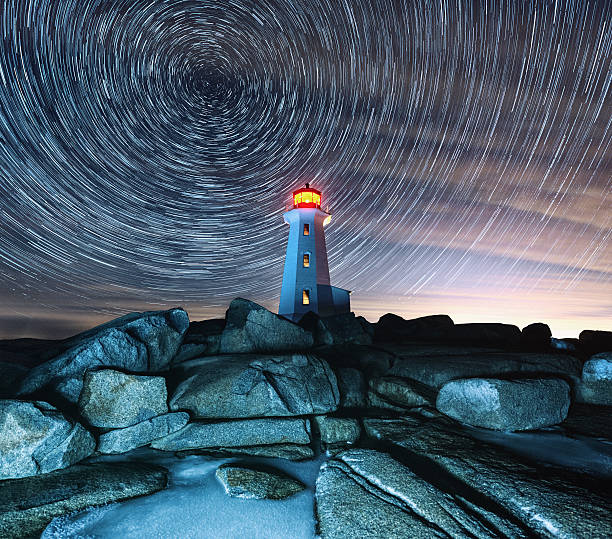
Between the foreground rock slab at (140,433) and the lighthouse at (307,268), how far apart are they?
57.9ft

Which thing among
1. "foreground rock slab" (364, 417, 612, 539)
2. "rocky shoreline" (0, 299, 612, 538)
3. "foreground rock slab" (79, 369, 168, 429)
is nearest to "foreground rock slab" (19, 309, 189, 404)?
"rocky shoreline" (0, 299, 612, 538)

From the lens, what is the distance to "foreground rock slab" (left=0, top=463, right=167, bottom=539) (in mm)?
4051

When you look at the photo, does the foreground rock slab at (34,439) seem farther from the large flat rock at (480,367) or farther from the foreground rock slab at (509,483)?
the large flat rock at (480,367)

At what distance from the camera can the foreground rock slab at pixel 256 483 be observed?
15.8 ft

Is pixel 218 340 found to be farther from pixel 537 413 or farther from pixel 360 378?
pixel 537 413

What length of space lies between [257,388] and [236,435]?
3.90 feet

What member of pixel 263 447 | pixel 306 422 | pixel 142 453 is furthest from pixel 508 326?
pixel 142 453

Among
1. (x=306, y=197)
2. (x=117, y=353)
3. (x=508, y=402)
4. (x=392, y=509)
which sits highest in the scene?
(x=306, y=197)

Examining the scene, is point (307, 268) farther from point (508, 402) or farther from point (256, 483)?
point (256, 483)

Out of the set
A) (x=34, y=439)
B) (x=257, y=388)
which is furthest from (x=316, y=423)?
(x=34, y=439)

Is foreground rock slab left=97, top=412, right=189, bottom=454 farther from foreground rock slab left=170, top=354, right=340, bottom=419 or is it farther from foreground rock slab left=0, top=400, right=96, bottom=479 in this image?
foreground rock slab left=0, top=400, right=96, bottom=479

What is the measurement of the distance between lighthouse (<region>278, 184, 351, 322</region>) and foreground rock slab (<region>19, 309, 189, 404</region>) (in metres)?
15.5

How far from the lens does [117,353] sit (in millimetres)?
8062

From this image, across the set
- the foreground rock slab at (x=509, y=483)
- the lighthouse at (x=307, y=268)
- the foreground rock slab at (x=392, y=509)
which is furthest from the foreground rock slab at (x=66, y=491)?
the lighthouse at (x=307, y=268)
